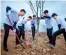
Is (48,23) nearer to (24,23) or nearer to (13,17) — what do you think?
(24,23)

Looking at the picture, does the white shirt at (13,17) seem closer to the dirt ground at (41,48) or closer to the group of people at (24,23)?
the group of people at (24,23)

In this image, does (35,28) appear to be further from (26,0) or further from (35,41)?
(26,0)

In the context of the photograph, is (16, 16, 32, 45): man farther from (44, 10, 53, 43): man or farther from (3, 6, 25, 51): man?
(44, 10, 53, 43): man

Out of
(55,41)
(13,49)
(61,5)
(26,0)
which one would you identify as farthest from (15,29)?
(61,5)

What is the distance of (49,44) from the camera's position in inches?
76.0

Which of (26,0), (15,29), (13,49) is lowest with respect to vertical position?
(13,49)

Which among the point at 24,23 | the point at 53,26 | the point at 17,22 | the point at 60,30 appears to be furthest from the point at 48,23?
the point at 17,22

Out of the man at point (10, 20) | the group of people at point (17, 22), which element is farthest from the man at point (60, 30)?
the man at point (10, 20)

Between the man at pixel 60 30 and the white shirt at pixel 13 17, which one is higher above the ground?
the white shirt at pixel 13 17

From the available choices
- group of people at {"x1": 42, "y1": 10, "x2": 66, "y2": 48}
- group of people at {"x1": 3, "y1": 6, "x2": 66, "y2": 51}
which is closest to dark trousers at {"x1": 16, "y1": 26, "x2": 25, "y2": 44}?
group of people at {"x1": 3, "y1": 6, "x2": 66, "y2": 51}

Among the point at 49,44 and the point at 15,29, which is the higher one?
the point at 15,29

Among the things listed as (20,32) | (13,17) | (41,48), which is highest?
(13,17)

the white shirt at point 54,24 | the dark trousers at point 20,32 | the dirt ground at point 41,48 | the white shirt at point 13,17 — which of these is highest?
the white shirt at point 13,17

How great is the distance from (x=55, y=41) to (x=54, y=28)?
0.19 meters
